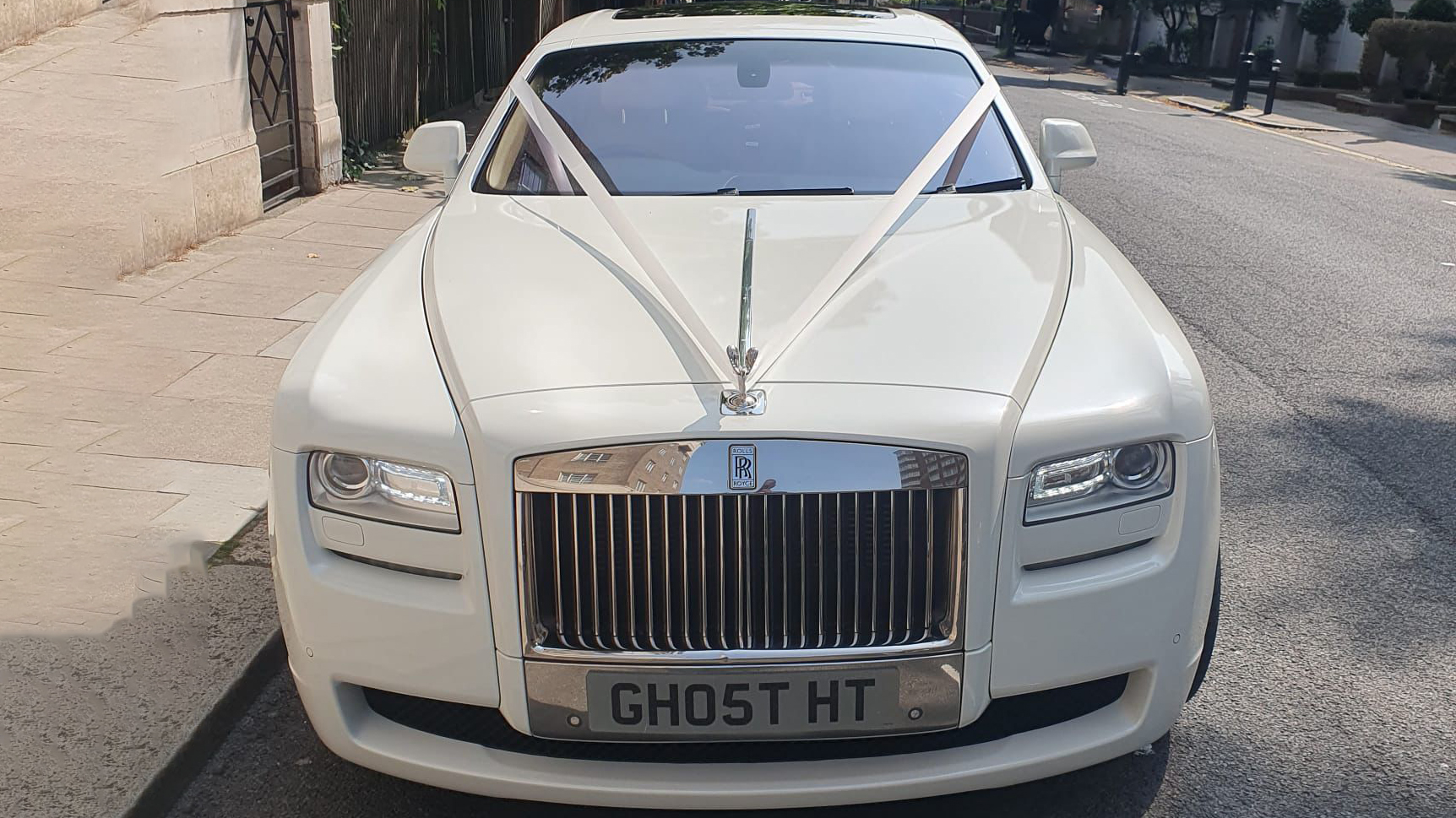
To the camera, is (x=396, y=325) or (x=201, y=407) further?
(x=201, y=407)

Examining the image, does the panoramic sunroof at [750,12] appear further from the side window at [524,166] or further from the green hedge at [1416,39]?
the green hedge at [1416,39]

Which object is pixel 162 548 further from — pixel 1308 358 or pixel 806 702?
pixel 1308 358

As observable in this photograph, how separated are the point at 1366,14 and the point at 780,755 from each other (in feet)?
121

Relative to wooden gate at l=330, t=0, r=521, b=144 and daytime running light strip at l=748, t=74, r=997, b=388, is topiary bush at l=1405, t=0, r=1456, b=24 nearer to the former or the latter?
wooden gate at l=330, t=0, r=521, b=144

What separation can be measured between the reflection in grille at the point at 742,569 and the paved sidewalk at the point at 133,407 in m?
1.79

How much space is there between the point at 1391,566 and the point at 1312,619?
0.59m

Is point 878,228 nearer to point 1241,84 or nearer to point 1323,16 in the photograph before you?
point 1241,84

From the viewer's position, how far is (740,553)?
2500 millimetres

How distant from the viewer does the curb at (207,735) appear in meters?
2.94

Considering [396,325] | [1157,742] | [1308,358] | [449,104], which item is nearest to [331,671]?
[396,325]

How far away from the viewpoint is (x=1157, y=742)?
3.31 m

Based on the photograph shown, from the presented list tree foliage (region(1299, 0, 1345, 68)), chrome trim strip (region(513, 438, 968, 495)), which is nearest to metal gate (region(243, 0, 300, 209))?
chrome trim strip (region(513, 438, 968, 495))

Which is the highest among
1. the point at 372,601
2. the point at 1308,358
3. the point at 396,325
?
the point at 396,325

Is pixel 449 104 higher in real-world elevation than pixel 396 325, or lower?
lower
